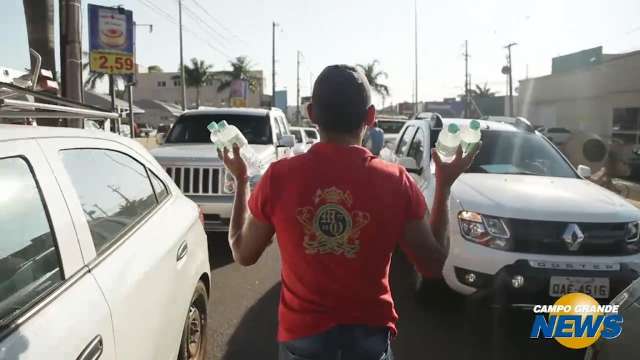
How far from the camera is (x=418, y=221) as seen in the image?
5.77 ft

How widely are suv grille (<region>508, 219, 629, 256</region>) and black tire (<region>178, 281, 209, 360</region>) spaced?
93.8 inches

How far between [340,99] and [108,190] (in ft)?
4.36

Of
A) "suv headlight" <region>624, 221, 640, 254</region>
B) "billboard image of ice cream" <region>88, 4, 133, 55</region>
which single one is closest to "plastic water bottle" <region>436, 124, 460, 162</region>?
"suv headlight" <region>624, 221, 640, 254</region>

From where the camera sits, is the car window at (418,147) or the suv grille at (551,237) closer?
the suv grille at (551,237)

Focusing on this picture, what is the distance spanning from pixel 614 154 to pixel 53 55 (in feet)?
29.3

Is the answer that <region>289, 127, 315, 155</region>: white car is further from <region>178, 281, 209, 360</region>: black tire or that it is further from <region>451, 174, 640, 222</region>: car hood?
<region>178, 281, 209, 360</region>: black tire

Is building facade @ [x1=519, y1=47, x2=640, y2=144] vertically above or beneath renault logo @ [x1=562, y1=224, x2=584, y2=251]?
above

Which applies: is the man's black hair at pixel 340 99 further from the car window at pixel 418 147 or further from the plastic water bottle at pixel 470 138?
the car window at pixel 418 147

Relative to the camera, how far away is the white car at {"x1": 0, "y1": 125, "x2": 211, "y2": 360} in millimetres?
1586

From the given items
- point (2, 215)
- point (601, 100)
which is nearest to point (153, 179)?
point (2, 215)

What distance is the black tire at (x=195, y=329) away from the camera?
2861mm

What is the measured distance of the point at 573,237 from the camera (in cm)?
391

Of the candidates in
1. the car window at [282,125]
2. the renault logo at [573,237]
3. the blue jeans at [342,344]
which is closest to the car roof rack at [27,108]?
the blue jeans at [342,344]

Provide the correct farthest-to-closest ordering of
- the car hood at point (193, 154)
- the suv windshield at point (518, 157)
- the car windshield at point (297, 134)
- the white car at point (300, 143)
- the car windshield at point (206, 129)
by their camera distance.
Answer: the car windshield at point (297, 134)
the white car at point (300, 143)
the car windshield at point (206, 129)
the car hood at point (193, 154)
the suv windshield at point (518, 157)
